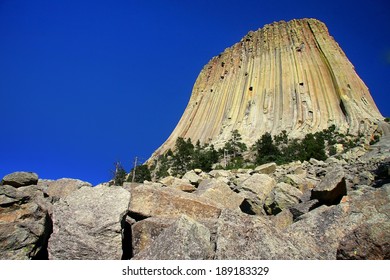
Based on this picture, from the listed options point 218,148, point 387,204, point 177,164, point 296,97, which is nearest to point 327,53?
point 296,97

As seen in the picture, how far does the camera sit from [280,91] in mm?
61031

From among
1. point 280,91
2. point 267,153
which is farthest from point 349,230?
point 280,91

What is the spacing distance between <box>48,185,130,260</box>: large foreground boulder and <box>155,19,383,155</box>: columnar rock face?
155ft

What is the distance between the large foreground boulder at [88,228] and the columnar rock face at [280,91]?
155ft

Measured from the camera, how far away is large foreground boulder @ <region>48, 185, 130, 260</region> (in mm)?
4289

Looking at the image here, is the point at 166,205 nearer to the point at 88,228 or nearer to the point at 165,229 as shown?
the point at 165,229

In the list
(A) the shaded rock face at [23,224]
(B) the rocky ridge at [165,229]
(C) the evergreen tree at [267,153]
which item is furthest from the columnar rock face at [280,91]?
(A) the shaded rock face at [23,224]

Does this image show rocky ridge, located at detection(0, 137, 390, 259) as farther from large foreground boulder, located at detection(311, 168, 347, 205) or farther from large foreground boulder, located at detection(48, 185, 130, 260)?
large foreground boulder, located at detection(311, 168, 347, 205)

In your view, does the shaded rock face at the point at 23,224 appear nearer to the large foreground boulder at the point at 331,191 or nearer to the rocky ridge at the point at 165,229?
the rocky ridge at the point at 165,229

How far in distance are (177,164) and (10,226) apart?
37293 millimetres

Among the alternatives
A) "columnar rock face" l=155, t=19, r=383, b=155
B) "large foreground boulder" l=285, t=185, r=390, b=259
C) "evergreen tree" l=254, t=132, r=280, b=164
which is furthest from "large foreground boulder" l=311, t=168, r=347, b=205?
"columnar rock face" l=155, t=19, r=383, b=155

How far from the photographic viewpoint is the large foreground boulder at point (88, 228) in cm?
429

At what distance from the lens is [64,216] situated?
4.59 m
